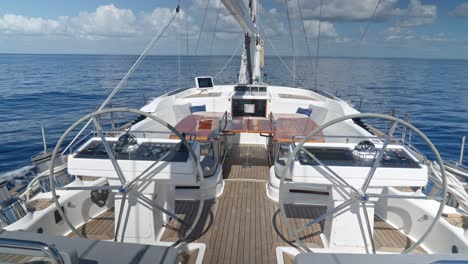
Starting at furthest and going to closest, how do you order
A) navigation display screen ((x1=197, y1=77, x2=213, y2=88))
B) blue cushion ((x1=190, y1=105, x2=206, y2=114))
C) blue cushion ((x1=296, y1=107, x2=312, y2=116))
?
1. navigation display screen ((x1=197, y1=77, x2=213, y2=88))
2. blue cushion ((x1=190, y1=105, x2=206, y2=114))
3. blue cushion ((x1=296, y1=107, x2=312, y2=116))

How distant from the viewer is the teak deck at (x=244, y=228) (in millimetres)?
2982

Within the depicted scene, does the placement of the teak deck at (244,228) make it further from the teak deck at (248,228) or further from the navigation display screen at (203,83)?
the navigation display screen at (203,83)

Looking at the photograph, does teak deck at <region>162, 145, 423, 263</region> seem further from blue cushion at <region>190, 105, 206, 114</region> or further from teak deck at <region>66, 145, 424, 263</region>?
→ blue cushion at <region>190, 105, 206, 114</region>

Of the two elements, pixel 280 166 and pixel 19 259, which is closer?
pixel 19 259

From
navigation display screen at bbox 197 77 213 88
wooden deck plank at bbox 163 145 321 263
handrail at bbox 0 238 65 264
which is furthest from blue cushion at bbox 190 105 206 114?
handrail at bbox 0 238 65 264

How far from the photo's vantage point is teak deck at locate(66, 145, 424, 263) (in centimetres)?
298

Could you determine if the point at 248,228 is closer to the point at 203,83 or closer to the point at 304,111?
the point at 304,111

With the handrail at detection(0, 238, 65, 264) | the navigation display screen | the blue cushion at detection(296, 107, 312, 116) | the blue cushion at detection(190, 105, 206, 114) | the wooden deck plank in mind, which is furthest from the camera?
the navigation display screen

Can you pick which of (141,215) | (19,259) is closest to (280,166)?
(141,215)

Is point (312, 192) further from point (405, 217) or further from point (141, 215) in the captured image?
point (141, 215)

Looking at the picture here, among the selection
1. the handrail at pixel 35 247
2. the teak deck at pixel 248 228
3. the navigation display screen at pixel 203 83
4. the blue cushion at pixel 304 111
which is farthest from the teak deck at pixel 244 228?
the navigation display screen at pixel 203 83

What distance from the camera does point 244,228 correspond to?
3383 millimetres

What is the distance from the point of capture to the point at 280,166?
398 cm

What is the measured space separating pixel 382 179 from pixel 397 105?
57.2ft
